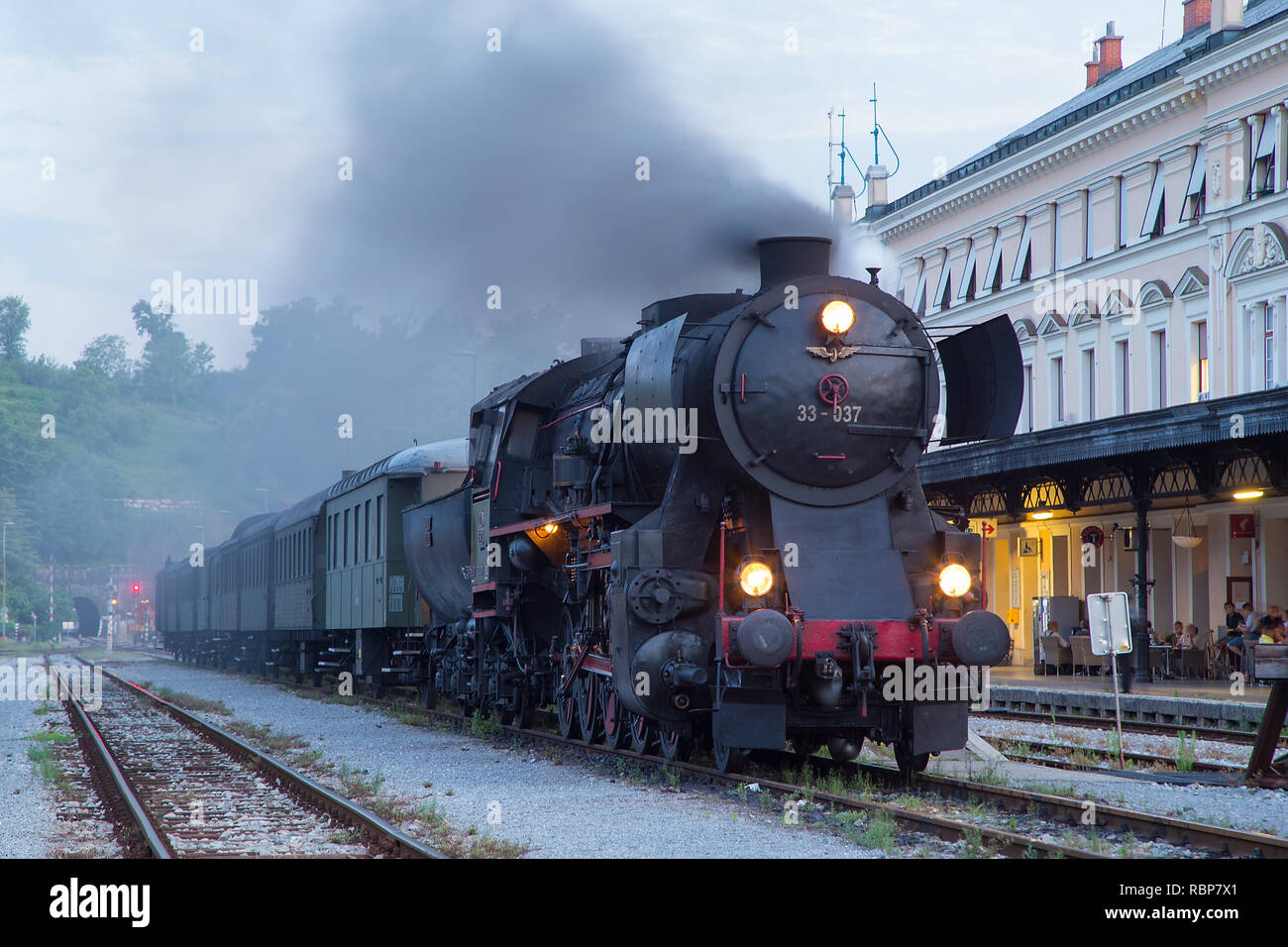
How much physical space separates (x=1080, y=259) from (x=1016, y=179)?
11.0 ft

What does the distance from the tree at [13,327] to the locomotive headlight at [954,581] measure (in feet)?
409

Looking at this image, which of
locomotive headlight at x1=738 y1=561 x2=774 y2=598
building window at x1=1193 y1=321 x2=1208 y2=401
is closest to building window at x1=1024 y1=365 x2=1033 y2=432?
building window at x1=1193 y1=321 x2=1208 y2=401

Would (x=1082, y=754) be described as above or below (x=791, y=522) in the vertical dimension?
below

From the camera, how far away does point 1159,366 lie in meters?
32.8

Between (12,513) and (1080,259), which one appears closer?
(1080,259)

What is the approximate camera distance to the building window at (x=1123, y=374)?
3406 centimetres

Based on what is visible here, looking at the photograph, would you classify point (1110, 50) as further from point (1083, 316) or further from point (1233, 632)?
point (1233, 632)

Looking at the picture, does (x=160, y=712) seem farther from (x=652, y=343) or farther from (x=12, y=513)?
(x=12, y=513)

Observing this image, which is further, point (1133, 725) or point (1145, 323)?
point (1145, 323)

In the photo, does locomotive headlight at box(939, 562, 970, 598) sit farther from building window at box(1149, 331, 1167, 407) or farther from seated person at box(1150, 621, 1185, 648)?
building window at box(1149, 331, 1167, 407)

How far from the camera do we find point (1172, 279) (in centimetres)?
3212

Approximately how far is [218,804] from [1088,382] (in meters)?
29.0

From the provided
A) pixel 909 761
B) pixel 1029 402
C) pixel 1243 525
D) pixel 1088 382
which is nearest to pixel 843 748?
pixel 909 761

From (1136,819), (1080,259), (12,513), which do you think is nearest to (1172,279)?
(1080,259)
